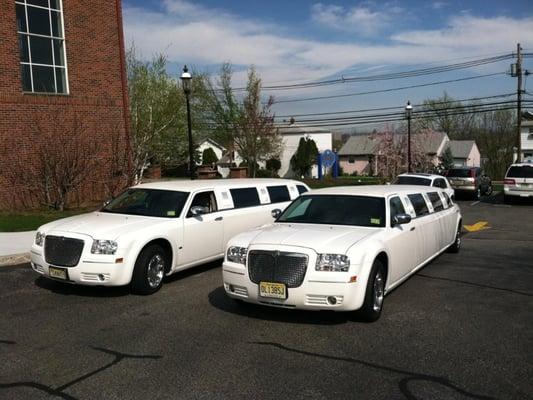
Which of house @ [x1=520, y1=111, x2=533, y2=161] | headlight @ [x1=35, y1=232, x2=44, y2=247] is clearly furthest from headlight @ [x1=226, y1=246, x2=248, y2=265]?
house @ [x1=520, y1=111, x2=533, y2=161]

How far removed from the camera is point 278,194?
1098cm

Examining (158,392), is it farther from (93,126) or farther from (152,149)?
(152,149)

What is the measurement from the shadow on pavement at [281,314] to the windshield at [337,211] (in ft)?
4.17

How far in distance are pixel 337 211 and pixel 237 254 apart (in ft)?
5.59

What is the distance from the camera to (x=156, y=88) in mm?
30188

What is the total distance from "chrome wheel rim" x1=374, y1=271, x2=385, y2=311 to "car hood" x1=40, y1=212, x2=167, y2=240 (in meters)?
3.39

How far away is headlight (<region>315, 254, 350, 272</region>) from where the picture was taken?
5840mm

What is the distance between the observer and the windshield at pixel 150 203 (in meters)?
8.52

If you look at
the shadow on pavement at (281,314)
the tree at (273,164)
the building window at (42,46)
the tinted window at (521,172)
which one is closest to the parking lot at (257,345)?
the shadow on pavement at (281,314)

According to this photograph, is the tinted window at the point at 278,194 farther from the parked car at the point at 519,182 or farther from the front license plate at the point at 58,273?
the parked car at the point at 519,182

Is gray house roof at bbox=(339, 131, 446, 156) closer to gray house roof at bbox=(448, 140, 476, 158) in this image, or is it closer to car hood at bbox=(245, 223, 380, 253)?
gray house roof at bbox=(448, 140, 476, 158)

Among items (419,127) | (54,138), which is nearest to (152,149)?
(54,138)

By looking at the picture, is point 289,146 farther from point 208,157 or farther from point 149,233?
point 149,233

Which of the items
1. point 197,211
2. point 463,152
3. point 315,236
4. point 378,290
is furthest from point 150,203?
point 463,152
